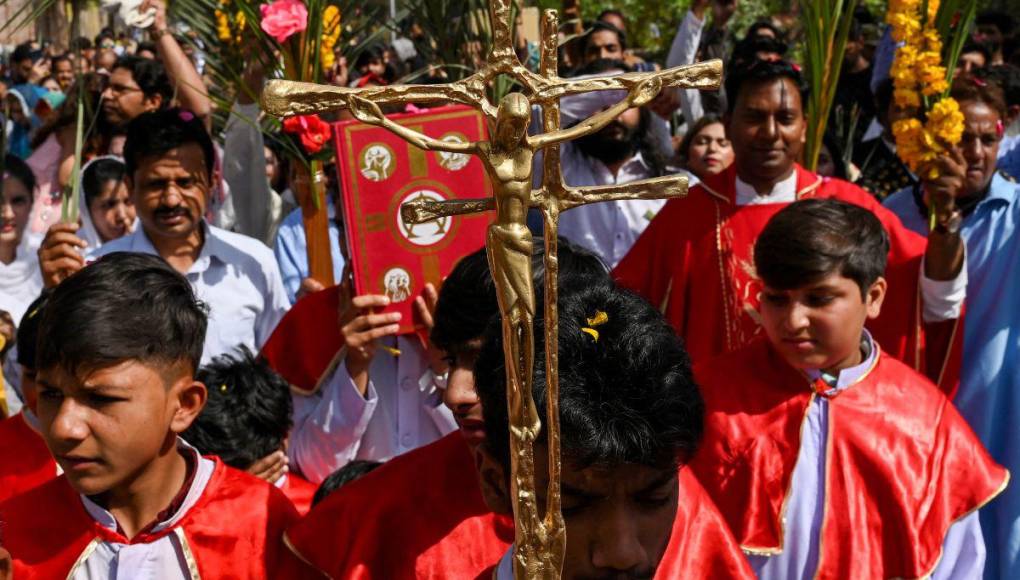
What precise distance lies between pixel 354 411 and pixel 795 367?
1249 millimetres

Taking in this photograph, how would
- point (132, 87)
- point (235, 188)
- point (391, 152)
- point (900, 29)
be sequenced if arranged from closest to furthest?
point (391, 152), point (900, 29), point (235, 188), point (132, 87)

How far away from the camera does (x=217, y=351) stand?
445 cm

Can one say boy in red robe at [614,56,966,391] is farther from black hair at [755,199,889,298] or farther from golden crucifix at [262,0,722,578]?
golden crucifix at [262,0,722,578]

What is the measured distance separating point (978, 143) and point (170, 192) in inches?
114

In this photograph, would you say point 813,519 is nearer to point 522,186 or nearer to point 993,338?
point 993,338

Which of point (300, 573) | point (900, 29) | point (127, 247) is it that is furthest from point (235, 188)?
point (300, 573)

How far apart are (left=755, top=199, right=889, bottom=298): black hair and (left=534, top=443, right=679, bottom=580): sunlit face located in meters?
1.64

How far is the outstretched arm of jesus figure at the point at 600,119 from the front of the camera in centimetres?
162

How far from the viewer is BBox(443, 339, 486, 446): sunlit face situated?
249 centimetres

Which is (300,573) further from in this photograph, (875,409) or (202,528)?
(875,409)

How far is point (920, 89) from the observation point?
4461 mm

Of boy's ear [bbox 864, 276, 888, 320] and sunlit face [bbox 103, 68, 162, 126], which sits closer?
boy's ear [bbox 864, 276, 888, 320]

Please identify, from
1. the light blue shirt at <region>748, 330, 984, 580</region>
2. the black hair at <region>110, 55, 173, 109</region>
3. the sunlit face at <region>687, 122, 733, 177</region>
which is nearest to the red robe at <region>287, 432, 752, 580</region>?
the light blue shirt at <region>748, 330, 984, 580</region>

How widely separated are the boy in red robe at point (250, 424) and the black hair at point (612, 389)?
174cm
